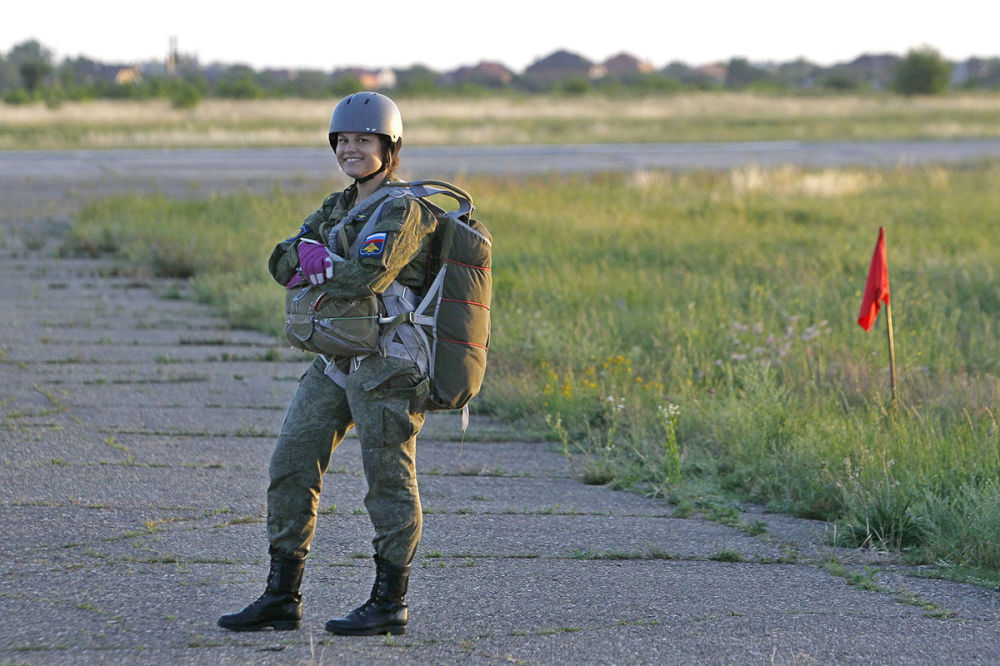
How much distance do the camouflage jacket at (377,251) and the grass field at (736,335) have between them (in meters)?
2.70

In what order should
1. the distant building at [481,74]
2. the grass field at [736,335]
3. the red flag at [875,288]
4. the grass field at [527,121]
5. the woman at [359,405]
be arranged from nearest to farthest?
the woman at [359,405] < the grass field at [736,335] < the red flag at [875,288] < the grass field at [527,121] < the distant building at [481,74]

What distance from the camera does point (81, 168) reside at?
27047 mm

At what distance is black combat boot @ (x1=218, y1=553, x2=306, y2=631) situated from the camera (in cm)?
400

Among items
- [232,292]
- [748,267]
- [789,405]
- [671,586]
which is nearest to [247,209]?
[232,292]

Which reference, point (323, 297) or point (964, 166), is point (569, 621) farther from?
point (964, 166)

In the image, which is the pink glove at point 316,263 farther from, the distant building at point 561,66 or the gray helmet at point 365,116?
the distant building at point 561,66

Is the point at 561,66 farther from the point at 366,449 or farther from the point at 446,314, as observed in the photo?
the point at 366,449

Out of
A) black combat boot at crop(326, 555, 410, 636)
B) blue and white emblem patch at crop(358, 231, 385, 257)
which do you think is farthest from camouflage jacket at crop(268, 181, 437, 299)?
black combat boot at crop(326, 555, 410, 636)

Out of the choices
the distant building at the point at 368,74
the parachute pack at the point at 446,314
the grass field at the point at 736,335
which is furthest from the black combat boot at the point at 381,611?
the distant building at the point at 368,74

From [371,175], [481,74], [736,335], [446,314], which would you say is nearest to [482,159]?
[736,335]

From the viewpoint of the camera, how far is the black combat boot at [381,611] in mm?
3979

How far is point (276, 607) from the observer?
4020 millimetres

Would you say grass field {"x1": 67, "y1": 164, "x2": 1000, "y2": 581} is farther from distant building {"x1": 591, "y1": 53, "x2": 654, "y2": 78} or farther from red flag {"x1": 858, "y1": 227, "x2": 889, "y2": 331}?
distant building {"x1": 591, "y1": 53, "x2": 654, "y2": 78}

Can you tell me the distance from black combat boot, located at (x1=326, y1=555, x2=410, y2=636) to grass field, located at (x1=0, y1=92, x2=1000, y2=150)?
107 feet
